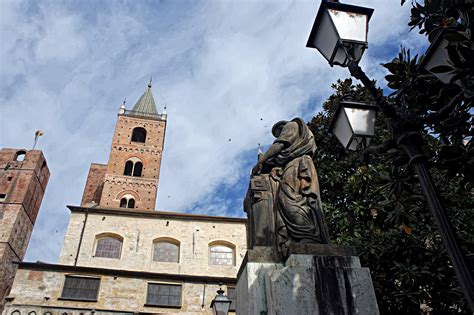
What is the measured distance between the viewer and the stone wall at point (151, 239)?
79.8ft

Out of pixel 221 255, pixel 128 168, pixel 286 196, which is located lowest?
pixel 286 196

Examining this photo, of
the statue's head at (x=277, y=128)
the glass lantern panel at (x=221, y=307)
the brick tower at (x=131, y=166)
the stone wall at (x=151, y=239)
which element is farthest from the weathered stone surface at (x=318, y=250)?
the brick tower at (x=131, y=166)

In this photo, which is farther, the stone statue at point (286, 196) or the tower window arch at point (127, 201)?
the tower window arch at point (127, 201)

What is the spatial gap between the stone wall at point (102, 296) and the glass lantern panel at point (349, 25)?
19.9m

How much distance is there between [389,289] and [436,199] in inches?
224

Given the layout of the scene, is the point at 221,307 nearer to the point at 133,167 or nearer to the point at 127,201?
the point at 127,201

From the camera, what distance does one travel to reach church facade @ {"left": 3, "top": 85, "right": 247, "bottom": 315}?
19.7 metres

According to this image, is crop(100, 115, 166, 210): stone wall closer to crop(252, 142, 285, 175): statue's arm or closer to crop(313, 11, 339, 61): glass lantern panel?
crop(252, 142, 285, 175): statue's arm

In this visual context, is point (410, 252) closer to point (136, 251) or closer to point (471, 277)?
point (471, 277)

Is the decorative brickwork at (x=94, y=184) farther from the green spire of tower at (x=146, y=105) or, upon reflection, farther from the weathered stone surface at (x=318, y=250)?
the weathered stone surface at (x=318, y=250)

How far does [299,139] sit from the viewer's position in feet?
14.2

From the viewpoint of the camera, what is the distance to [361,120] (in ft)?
12.4

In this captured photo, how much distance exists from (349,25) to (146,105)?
4799 centimetres

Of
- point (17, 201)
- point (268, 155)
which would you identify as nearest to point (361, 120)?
point (268, 155)
